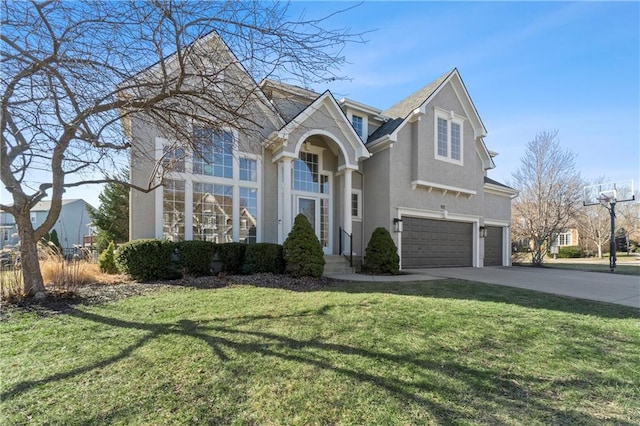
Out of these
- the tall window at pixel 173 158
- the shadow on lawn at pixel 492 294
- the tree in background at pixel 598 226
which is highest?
the tall window at pixel 173 158

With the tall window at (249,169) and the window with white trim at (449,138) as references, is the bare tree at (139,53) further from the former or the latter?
the window with white trim at (449,138)

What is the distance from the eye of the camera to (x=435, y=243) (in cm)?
1455

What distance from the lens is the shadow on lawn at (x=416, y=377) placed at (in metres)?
2.73

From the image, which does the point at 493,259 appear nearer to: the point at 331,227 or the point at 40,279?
the point at 331,227

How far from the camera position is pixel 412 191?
13594mm

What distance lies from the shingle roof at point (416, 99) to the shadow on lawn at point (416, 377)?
12031 millimetres

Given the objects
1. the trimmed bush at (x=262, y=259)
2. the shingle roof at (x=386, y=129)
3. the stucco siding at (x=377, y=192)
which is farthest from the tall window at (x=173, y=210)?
the shingle roof at (x=386, y=129)

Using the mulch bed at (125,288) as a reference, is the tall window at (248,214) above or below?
above

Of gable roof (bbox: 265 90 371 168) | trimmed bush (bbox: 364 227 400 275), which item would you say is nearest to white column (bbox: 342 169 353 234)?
gable roof (bbox: 265 90 371 168)

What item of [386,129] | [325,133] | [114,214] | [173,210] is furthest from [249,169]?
[114,214]

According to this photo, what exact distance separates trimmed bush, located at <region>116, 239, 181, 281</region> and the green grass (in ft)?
9.77

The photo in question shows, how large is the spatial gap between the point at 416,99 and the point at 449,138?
2.36m

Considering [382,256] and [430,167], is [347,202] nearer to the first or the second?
[382,256]

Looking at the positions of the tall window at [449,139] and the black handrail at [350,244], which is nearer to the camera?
the black handrail at [350,244]
